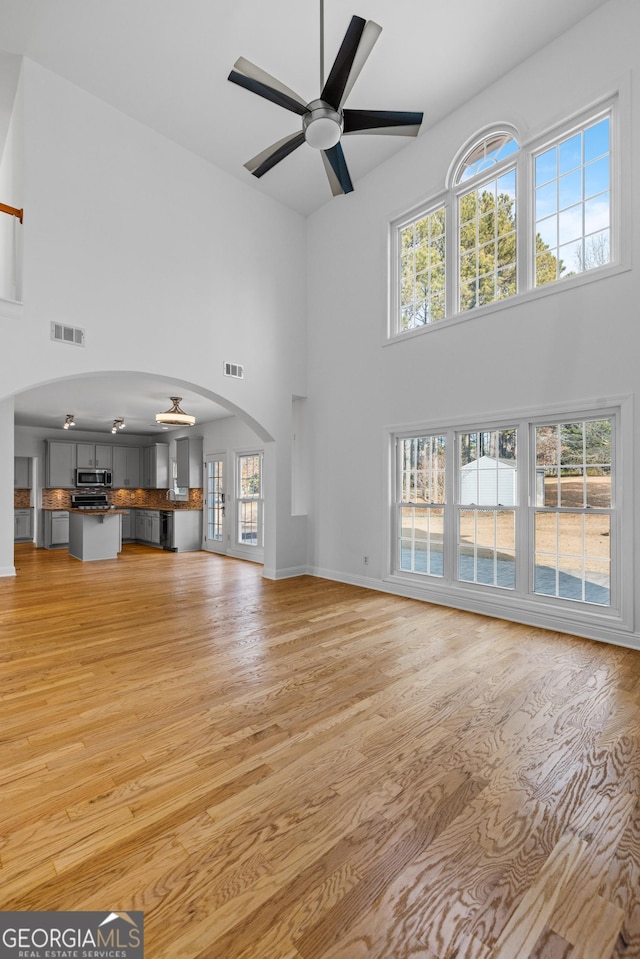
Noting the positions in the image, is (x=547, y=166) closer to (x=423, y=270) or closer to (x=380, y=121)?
(x=423, y=270)

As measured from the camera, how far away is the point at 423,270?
5387mm

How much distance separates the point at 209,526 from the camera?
32.8 ft

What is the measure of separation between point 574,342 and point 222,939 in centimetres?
449

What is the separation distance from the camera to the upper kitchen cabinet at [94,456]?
36.8 ft

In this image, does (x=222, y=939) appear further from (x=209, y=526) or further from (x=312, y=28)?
(x=209, y=526)

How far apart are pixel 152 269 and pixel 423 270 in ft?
10.4

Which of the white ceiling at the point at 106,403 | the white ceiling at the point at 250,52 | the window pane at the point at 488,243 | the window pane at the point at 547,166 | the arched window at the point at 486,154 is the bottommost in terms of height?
the white ceiling at the point at 106,403

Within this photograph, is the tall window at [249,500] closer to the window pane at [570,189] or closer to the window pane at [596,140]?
the window pane at [570,189]

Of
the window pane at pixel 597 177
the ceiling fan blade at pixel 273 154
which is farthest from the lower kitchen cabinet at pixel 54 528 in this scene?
the window pane at pixel 597 177

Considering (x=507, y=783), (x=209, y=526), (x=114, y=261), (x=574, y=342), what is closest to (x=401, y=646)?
(x=507, y=783)

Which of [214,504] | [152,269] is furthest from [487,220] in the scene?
[214,504]

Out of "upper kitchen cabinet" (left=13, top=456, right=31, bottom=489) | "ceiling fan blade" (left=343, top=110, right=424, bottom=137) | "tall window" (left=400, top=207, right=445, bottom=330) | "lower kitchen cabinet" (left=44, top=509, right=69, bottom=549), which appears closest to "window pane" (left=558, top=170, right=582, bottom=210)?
"tall window" (left=400, top=207, right=445, bottom=330)

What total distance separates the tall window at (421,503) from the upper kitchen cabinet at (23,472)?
9626 mm

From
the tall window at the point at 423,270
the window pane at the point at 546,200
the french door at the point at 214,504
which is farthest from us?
the french door at the point at 214,504
